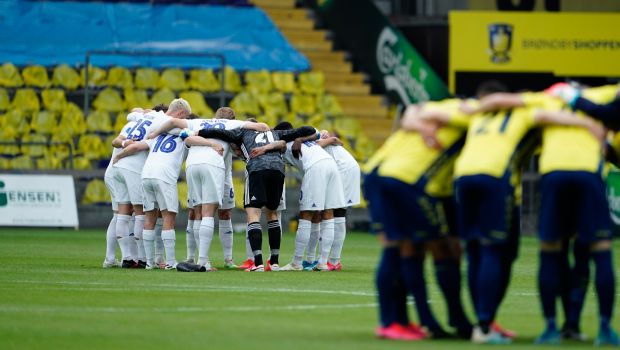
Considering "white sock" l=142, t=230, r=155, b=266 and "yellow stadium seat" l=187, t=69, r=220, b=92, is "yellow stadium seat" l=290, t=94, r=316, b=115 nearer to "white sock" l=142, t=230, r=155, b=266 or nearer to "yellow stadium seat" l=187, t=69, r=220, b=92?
"yellow stadium seat" l=187, t=69, r=220, b=92

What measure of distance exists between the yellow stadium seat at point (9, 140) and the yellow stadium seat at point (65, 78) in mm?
1719

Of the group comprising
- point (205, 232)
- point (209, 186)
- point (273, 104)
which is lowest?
point (205, 232)

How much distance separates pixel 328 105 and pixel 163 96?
4.34 metres

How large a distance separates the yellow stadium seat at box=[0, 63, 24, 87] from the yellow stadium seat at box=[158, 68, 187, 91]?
10.9ft

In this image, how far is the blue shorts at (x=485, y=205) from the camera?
10.3 metres

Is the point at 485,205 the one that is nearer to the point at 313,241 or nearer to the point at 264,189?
the point at 264,189

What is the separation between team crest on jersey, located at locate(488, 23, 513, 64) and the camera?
33969 mm

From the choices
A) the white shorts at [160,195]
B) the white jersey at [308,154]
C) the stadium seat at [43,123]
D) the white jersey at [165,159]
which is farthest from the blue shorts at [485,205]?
the stadium seat at [43,123]

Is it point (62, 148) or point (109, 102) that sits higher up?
point (109, 102)

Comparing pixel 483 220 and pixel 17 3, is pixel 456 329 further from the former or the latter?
pixel 17 3

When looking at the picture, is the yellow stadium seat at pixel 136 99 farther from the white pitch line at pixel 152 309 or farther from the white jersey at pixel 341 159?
the white pitch line at pixel 152 309

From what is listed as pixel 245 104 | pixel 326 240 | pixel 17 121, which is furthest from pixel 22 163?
pixel 326 240

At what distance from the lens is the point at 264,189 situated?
18.2m

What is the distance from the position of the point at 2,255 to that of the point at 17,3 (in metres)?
14.5
